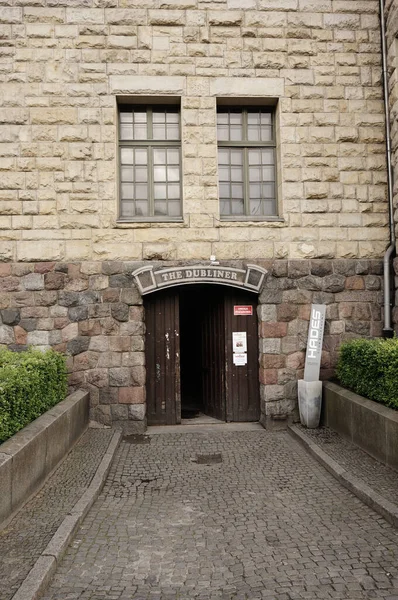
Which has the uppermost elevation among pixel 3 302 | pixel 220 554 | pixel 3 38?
pixel 3 38

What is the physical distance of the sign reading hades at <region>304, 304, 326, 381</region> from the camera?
26.9 feet

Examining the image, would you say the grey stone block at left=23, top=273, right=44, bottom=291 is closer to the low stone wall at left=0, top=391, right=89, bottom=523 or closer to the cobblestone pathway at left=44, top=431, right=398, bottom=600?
the low stone wall at left=0, top=391, right=89, bottom=523

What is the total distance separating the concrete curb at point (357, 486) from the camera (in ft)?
14.9

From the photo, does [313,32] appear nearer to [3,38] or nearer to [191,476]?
[3,38]

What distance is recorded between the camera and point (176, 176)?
8.95 metres

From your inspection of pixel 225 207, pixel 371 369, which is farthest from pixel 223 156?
pixel 371 369

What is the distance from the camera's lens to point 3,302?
27.0ft

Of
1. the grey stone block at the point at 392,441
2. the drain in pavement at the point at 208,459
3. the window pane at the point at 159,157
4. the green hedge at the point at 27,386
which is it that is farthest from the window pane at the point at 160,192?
the grey stone block at the point at 392,441

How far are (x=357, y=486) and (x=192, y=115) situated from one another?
678 centimetres

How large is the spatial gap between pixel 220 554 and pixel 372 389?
3632mm

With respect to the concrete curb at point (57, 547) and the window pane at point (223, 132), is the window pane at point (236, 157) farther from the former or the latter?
the concrete curb at point (57, 547)

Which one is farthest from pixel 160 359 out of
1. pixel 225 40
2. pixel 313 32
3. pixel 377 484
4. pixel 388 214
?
pixel 313 32

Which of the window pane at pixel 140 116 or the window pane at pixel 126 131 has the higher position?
the window pane at pixel 140 116

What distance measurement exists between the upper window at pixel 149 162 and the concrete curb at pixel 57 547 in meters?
4.99
